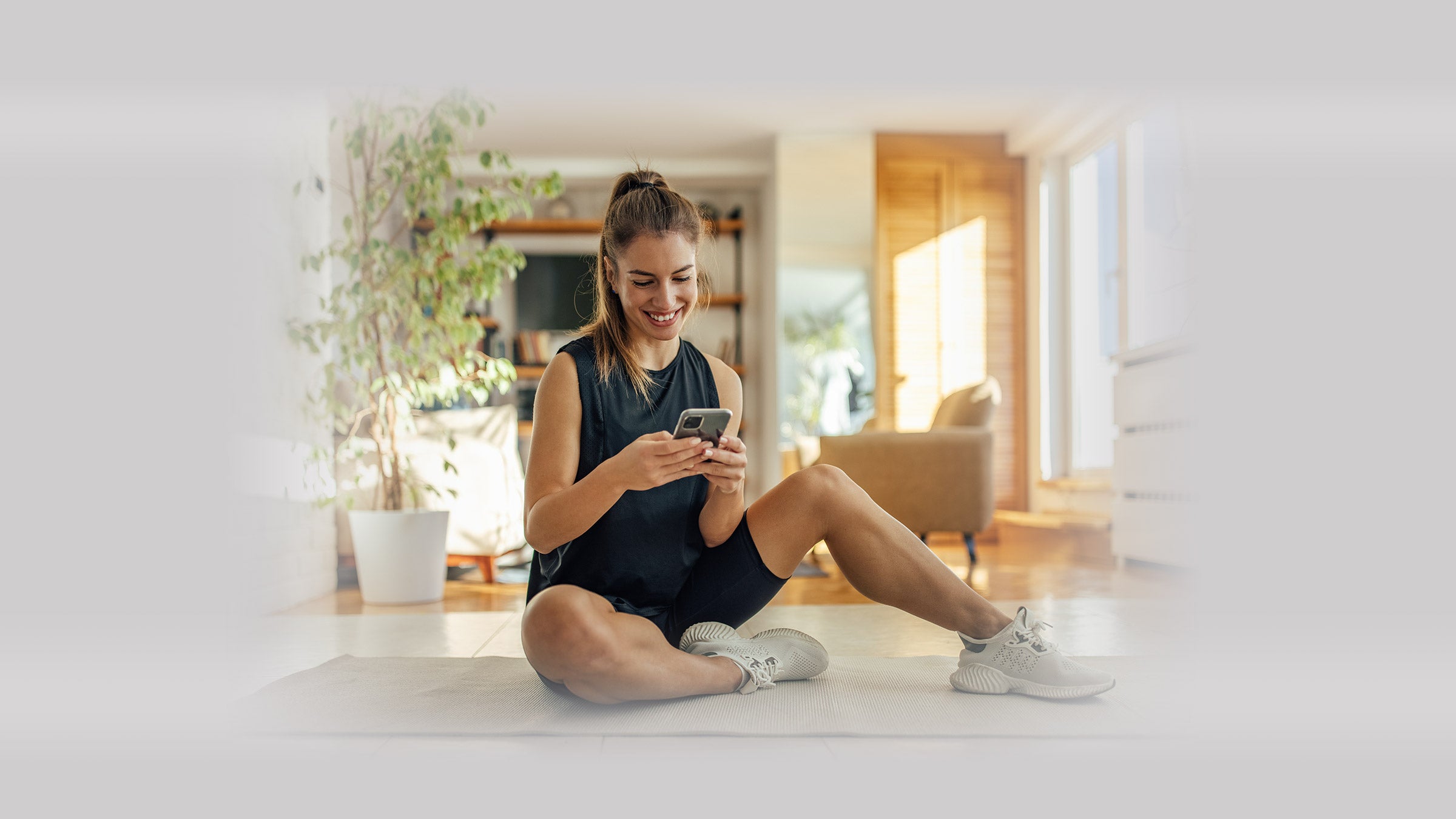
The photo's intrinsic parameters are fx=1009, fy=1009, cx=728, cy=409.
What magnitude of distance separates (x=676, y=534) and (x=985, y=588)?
210 centimetres

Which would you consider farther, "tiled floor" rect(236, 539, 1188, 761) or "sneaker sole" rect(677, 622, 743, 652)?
"sneaker sole" rect(677, 622, 743, 652)

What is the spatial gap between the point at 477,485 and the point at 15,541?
6.16ft

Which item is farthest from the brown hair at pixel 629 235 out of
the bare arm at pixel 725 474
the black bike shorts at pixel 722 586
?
the black bike shorts at pixel 722 586

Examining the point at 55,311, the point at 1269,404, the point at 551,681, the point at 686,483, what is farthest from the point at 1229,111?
the point at 55,311

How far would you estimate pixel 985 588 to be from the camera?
11.3 ft

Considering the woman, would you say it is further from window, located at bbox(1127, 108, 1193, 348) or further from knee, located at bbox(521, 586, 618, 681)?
window, located at bbox(1127, 108, 1193, 348)

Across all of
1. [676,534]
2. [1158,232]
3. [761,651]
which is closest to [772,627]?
[761,651]

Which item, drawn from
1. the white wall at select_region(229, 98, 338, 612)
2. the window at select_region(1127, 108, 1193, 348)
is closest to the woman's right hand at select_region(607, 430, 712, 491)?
the white wall at select_region(229, 98, 338, 612)

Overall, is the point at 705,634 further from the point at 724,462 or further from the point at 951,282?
the point at 951,282

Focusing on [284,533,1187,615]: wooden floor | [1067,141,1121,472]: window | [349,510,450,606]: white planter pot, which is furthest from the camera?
[1067,141,1121,472]: window

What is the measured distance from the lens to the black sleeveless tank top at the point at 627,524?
5.12 feet

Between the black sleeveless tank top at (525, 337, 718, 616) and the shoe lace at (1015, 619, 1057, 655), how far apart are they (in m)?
0.54

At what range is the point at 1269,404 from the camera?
9.55 ft

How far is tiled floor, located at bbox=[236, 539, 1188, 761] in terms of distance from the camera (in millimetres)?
1300
